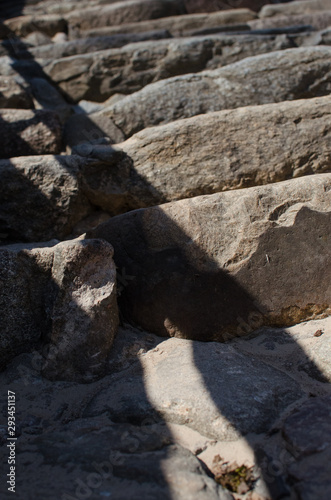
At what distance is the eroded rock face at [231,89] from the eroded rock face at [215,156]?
2.02ft

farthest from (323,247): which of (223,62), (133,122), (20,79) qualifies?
(20,79)

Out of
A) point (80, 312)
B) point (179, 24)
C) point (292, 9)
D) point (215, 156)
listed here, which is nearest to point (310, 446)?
point (80, 312)

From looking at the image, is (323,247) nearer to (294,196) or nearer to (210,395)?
(294,196)

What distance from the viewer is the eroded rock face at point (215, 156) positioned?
2.88 m

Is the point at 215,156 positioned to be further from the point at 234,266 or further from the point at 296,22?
the point at 296,22

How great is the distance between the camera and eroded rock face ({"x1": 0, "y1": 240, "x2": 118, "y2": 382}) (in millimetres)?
2117

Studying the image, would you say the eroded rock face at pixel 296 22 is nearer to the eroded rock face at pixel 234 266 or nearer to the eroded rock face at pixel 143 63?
the eroded rock face at pixel 143 63

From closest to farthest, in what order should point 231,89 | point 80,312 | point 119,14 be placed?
point 80,312 < point 231,89 < point 119,14

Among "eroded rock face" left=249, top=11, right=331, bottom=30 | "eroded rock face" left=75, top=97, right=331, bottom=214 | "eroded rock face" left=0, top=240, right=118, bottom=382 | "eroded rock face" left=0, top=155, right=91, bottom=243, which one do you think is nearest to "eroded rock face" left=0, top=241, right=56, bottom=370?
"eroded rock face" left=0, top=240, right=118, bottom=382

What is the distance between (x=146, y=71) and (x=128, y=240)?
111 inches

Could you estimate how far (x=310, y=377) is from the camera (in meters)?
2.00

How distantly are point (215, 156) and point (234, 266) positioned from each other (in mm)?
930

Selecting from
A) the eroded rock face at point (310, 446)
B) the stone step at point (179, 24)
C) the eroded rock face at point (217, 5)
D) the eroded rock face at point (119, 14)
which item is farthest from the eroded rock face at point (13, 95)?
the eroded rock face at point (217, 5)

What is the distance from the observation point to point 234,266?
2.28 meters
